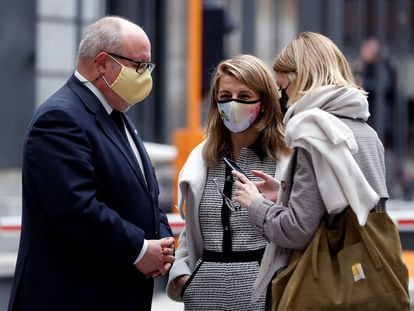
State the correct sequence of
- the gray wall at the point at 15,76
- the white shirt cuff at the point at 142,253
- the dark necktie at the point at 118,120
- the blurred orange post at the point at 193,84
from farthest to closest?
the gray wall at the point at 15,76 < the blurred orange post at the point at 193,84 < the dark necktie at the point at 118,120 < the white shirt cuff at the point at 142,253

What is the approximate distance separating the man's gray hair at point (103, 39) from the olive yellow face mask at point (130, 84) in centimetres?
5

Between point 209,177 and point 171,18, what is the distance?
1386 centimetres

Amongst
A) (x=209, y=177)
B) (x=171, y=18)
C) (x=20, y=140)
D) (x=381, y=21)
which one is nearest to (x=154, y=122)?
(x=171, y=18)

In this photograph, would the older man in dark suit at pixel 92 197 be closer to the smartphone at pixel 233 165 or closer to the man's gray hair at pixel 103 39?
the man's gray hair at pixel 103 39

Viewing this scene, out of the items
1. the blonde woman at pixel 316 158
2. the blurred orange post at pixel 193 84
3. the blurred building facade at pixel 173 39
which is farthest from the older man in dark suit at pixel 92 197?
the blurred building facade at pixel 173 39

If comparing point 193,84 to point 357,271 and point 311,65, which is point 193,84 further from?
point 357,271

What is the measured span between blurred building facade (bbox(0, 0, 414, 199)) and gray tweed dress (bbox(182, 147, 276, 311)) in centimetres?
478

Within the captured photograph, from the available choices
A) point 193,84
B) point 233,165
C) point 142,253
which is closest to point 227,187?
point 233,165

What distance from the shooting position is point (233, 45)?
58.6ft

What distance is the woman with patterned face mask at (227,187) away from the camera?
4.07 meters

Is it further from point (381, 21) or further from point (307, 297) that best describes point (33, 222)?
point (381, 21)

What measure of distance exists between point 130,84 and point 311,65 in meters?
0.72

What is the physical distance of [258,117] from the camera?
4.18 meters

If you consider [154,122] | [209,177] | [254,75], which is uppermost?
[254,75]
